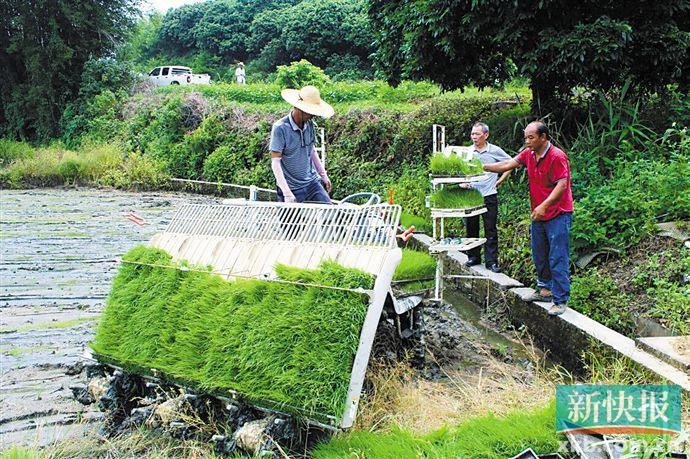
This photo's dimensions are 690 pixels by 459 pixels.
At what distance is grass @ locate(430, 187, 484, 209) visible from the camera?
7.16 metres

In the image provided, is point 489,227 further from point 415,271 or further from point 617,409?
point 617,409

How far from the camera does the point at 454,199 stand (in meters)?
7.16

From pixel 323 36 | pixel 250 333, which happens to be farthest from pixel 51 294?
pixel 323 36

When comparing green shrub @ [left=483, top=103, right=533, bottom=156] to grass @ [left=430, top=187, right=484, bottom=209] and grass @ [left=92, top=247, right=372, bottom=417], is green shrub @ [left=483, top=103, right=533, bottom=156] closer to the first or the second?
grass @ [left=430, top=187, right=484, bottom=209]

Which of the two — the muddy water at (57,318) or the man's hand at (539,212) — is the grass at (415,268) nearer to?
the muddy water at (57,318)

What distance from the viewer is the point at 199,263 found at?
217 inches

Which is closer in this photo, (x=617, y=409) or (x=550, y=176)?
(x=617, y=409)

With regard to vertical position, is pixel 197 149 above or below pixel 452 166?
below

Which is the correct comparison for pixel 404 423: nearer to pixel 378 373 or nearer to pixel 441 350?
pixel 378 373

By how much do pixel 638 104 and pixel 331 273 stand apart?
6.47 m

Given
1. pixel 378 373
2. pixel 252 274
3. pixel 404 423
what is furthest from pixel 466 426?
pixel 252 274

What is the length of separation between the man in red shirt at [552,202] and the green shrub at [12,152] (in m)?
21.8

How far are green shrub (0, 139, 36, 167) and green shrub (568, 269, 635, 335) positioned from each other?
2187 cm

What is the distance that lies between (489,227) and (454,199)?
103 cm
